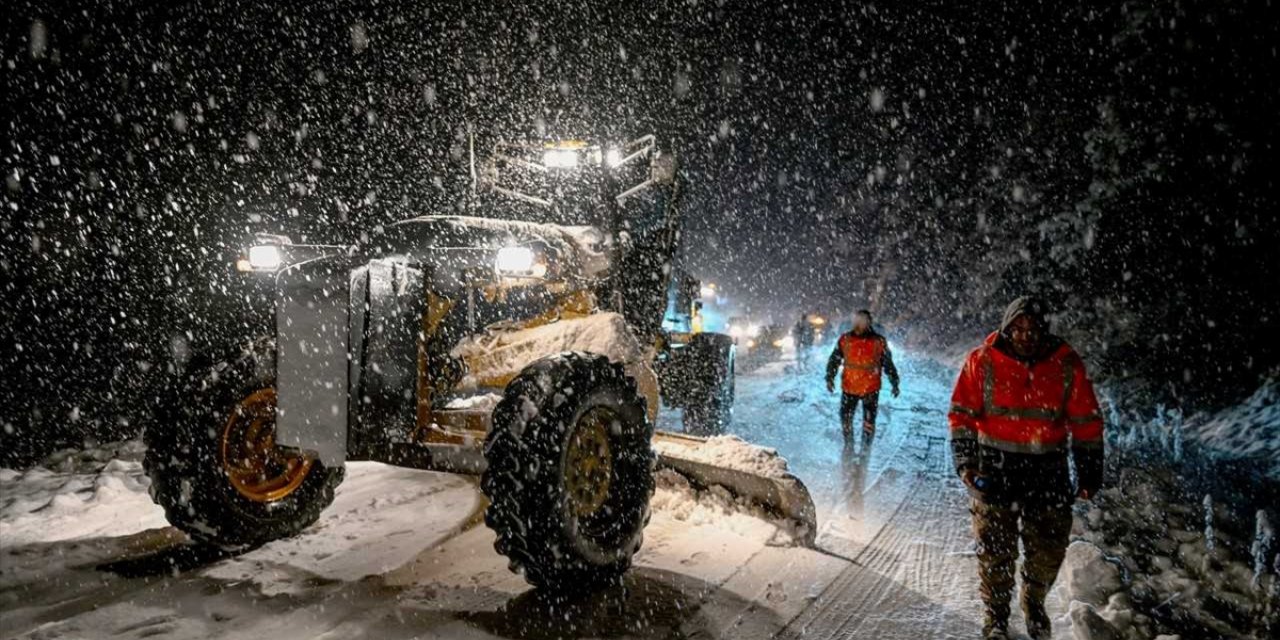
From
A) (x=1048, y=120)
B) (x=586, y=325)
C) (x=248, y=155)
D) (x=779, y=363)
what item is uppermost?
(x=1048, y=120)

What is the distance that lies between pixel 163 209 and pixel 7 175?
6.15ft

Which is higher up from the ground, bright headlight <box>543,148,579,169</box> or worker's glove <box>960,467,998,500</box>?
bright headlight <box>543,148,579,169</box>

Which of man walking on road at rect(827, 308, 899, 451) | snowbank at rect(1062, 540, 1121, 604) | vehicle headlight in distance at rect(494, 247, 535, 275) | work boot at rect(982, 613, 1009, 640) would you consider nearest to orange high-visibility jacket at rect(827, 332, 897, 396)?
man walking on road at rect(827, 308, 899, 451)

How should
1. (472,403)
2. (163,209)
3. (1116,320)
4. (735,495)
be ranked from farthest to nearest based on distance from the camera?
1. (1116,320)
2. (163,209)
3. (472,403)
4. (735,495)

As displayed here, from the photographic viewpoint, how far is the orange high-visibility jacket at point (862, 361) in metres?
7.17

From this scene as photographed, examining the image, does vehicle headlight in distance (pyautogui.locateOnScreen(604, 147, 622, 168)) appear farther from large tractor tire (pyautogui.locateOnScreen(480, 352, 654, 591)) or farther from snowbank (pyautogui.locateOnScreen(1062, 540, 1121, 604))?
snowbank (pyautogui.locateOnScreen(1062, 540, 1121, 604))

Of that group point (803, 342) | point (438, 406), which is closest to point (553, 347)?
point (438, 406)

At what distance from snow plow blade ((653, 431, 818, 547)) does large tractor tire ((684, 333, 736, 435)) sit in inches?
107

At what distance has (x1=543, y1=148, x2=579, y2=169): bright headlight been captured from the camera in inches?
264

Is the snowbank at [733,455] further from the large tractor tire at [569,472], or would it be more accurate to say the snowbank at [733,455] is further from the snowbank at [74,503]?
the snowbank at [74,503]

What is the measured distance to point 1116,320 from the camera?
14578 mm

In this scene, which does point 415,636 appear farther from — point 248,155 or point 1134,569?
point 248,155

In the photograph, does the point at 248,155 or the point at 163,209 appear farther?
the point at 248,155

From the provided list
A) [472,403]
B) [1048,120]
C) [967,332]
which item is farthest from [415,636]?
[967,332]
